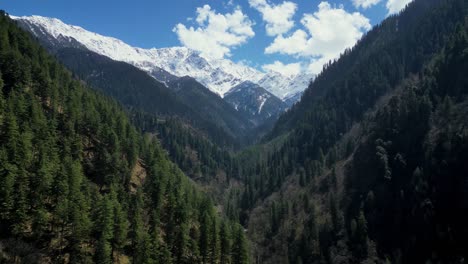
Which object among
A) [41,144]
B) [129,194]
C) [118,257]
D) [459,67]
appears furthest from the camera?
[459,67]

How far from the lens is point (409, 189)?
14162cm

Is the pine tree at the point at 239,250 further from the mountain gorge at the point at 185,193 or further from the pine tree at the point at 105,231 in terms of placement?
the pine tree at the point at 105,231

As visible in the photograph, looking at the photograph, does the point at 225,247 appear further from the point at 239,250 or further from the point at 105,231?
the point at 105,231

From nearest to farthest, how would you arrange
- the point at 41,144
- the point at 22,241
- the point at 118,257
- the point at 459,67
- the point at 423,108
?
the point at 22,241, the point at 118,257, the point at 41,144, the point at 423,108, the point at 459,67

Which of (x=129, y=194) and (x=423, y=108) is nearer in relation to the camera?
(x=129, y=194)

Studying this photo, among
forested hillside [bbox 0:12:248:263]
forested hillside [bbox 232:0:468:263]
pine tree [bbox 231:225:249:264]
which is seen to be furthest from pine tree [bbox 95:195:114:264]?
forested hillside [bbox 232:0:468:263]

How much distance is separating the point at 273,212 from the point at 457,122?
8333cm

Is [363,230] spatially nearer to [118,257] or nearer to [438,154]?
[438,154]

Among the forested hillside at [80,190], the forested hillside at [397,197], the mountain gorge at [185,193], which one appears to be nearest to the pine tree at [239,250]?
the forested hillside at [80,190]

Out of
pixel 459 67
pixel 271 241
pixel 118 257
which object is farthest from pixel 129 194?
pixel 459 67

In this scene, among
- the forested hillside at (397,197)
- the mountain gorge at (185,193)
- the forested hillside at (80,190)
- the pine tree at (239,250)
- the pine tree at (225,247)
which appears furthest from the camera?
the forested hillside at (397,197)

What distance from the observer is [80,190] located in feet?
319

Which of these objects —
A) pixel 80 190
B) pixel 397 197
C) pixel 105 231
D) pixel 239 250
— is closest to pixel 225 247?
pixel 239 250

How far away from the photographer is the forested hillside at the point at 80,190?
267ft
